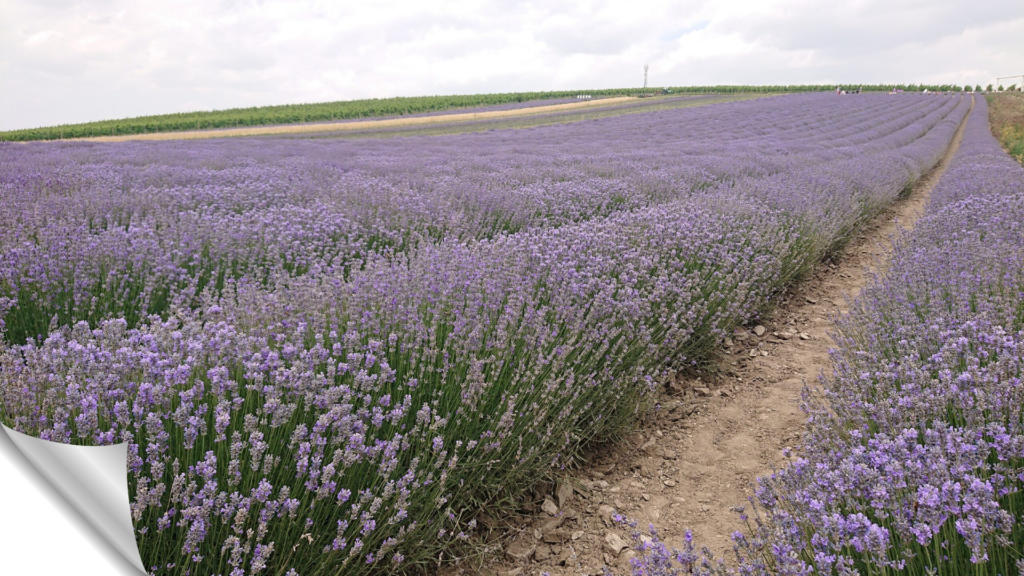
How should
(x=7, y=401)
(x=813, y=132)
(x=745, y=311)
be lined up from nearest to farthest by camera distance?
(x=7, y=401), (x=745, y=311), (x=813, y=132)

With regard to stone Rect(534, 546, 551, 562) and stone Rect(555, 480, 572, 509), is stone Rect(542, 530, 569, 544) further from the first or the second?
stone Rect(555, 480, 572, 509)

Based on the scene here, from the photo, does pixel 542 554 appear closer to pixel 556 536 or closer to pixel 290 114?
pixel 556 536

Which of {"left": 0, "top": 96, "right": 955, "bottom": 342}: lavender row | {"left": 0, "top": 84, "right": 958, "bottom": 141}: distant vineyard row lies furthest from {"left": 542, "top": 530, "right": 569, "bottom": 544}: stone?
{"left": 0, "top": 84, "right": 958, "bottom": 141}: distant vineyard row

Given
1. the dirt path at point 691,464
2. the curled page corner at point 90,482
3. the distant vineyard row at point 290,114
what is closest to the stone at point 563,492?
the dirt path at point 691,464

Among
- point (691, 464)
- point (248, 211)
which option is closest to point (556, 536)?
point (691, 464)

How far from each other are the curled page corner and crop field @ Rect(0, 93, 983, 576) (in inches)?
26.6

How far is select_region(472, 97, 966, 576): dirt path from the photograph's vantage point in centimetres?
243

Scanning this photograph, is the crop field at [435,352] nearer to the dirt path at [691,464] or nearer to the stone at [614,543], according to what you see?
the dirt path at [691,464]

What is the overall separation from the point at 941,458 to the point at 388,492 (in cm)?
147

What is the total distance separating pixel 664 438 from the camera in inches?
128

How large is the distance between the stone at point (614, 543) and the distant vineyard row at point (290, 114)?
103 ft

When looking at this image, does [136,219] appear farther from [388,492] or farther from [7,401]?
[388,492]

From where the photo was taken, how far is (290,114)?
124 ft

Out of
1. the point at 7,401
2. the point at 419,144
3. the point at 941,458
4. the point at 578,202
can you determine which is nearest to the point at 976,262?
the point at 941,458
